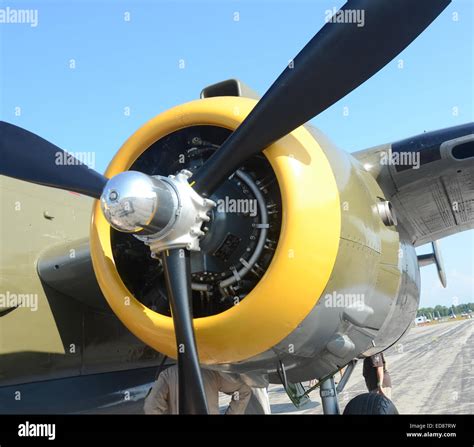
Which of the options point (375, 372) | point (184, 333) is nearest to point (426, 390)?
point (375, 372)

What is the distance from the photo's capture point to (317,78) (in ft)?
11.3

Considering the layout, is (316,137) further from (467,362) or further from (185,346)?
(467,362)

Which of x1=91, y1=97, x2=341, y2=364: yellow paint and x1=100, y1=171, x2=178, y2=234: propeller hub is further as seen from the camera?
x1=91, y1=97, x2=341, y2=364: yellow paint

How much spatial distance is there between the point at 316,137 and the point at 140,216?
1479 mm

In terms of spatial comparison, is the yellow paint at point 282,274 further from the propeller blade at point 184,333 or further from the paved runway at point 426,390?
the paved runway at point 426,390

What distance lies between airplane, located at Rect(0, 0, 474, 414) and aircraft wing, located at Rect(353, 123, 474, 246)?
0.08m

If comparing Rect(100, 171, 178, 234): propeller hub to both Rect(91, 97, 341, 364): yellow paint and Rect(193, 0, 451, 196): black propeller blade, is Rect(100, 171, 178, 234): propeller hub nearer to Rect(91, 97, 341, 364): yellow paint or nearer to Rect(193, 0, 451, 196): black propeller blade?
Rect(193, 0, 451, 196): black propeller blade

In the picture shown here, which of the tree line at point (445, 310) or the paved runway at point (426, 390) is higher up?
the paved runway at point (426, 390)

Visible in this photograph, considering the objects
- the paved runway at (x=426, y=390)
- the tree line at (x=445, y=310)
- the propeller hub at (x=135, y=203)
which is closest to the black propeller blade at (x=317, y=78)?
the propeller hub at (x=135, y=203)

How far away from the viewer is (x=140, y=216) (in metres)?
2.99

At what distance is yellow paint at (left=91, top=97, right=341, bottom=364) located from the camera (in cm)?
323

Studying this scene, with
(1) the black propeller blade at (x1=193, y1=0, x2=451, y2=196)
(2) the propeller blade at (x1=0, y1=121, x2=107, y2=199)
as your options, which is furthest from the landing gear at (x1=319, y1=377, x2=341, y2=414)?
(2) the propeller blade at (x1=0, y1=121, x2=107, y2=199)

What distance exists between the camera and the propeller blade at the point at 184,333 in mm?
3080
